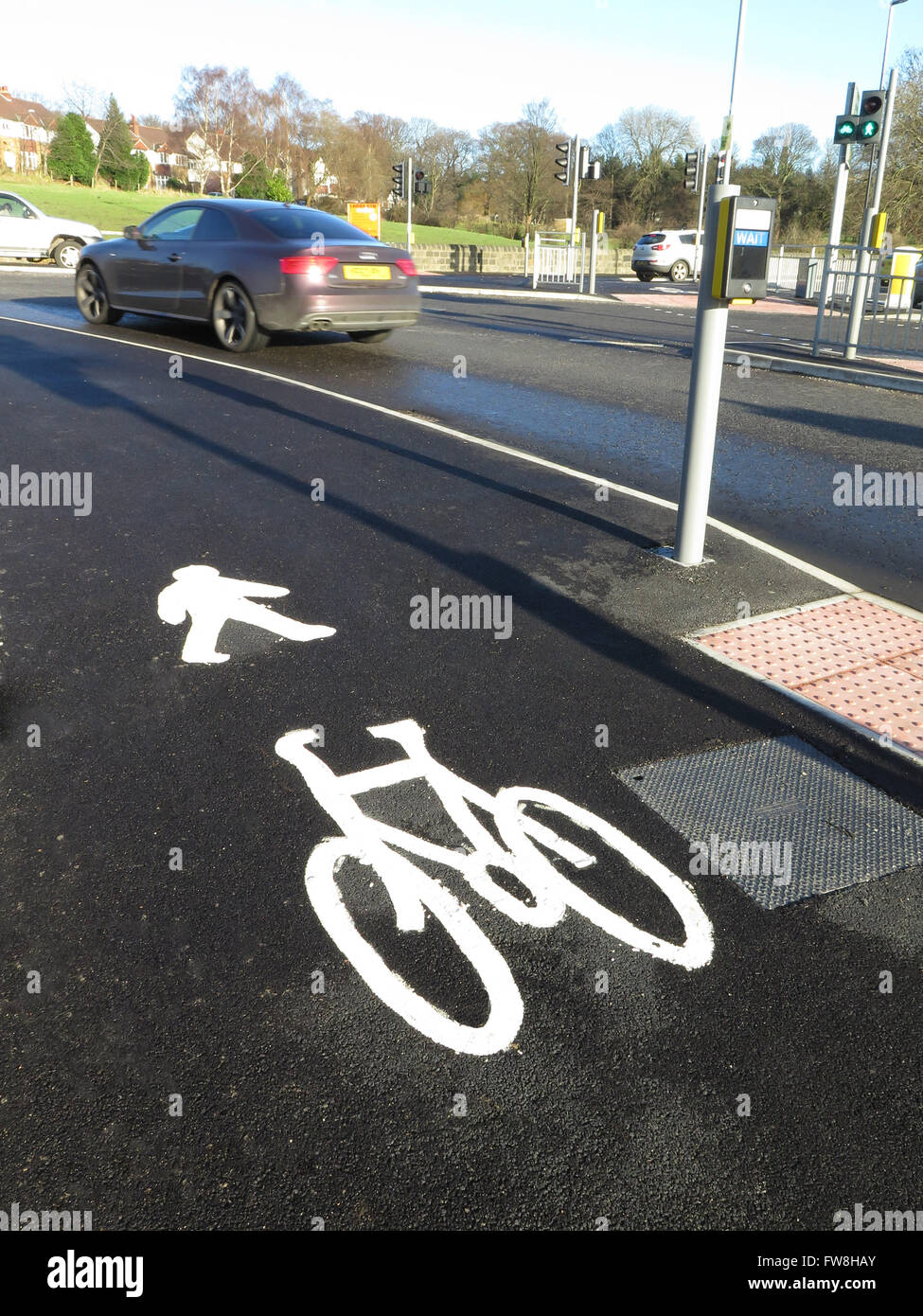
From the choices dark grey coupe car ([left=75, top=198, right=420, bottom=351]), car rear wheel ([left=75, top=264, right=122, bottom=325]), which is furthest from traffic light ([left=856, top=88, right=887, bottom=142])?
car rear wheel ([left=75, top=264, right=122, bottom=325])

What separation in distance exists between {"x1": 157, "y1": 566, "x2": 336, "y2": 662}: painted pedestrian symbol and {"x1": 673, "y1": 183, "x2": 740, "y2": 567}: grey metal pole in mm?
2222

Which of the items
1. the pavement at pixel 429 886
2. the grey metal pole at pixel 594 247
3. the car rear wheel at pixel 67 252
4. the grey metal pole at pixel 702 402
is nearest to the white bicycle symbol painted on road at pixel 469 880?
the pavement at pixel 429 886

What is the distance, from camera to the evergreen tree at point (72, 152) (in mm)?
69688

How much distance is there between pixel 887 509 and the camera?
746cm

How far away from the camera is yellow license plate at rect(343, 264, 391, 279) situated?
40.1 feet

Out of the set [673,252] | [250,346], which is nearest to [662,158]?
[673,252]

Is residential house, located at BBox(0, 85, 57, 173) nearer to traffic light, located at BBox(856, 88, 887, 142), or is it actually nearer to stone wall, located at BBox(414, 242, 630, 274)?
stone wall, located at BBox(414, 242, 630, 274)

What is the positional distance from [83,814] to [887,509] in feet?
19.7

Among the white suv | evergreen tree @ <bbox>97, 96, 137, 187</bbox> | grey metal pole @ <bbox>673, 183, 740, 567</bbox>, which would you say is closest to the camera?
grey metal pole @ <bbox>673, 183, 740, 567</bbox>

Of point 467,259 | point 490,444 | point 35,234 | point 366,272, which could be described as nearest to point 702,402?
point 490,444

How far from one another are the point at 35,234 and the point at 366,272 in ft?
58.6

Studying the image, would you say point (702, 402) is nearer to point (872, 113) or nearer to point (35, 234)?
point (872, 113)

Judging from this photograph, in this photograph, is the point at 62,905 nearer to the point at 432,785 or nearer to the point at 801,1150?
the point at 432,785

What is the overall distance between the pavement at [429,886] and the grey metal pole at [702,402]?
235 mm
